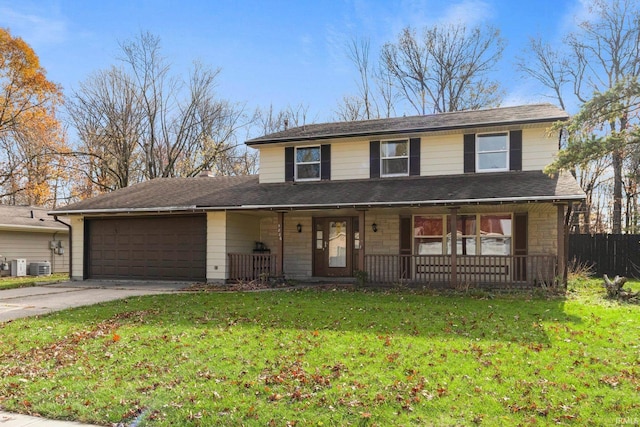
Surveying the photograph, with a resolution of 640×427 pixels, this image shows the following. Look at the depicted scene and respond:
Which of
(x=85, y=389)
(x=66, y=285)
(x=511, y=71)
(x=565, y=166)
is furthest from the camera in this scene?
(x=511, y=71)

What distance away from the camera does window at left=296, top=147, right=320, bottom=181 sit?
15250mm

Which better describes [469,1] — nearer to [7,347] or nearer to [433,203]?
[433,203]

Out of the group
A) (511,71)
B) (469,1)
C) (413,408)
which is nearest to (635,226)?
(511,71)

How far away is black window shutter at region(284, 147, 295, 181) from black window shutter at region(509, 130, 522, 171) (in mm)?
7006

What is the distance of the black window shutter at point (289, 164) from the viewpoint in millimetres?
15438

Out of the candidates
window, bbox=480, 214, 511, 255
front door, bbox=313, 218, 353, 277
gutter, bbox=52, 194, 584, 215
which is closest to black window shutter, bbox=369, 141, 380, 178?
front door, bbox=313, 218, 353, 277

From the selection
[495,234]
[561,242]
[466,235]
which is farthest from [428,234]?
[561,242]

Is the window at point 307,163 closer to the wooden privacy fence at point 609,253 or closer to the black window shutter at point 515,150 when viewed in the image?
the black window shutter at point 515,150

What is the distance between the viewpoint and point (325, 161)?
15055 millimetres

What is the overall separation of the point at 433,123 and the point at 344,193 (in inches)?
156

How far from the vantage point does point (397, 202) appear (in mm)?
11867

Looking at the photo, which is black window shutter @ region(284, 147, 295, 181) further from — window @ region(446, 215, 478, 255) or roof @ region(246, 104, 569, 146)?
window @ region(446, 215, 478, 255)

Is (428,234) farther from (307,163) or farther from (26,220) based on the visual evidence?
(26,220)

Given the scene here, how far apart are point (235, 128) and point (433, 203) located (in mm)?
21466
